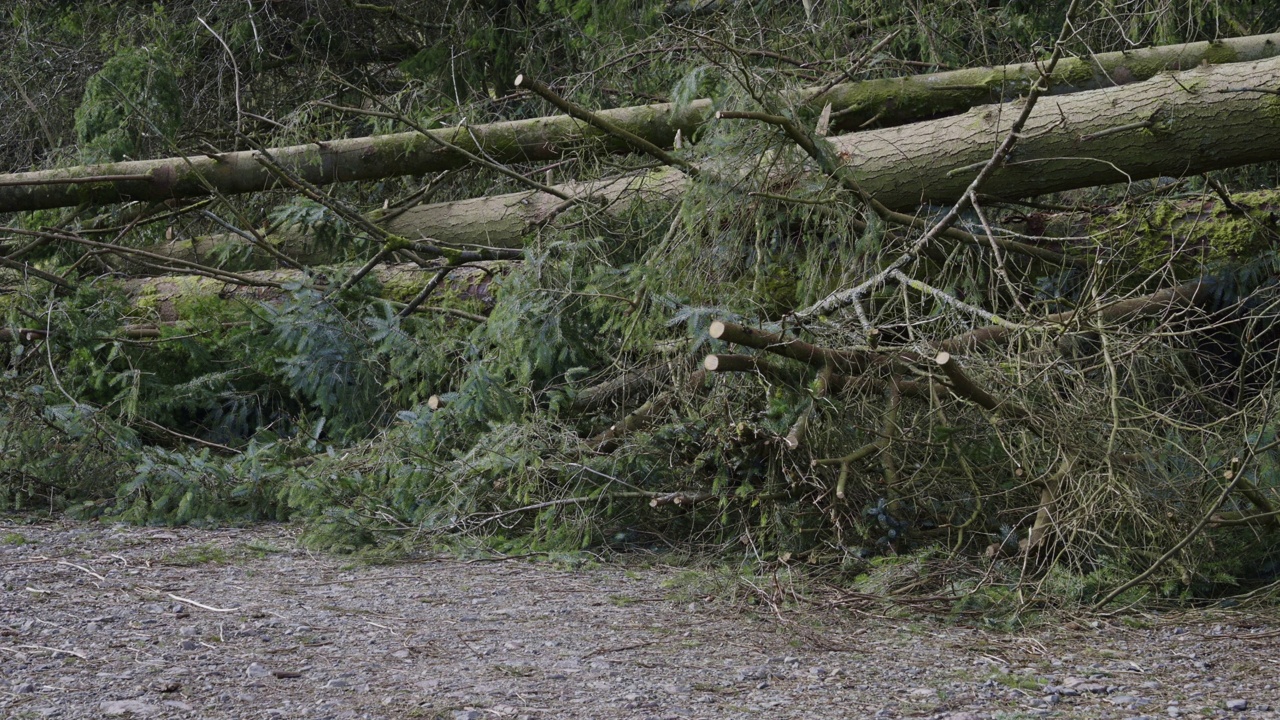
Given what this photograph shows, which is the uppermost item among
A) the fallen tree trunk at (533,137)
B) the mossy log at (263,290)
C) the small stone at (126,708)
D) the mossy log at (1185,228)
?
the fallen tree trunk at (533,137)

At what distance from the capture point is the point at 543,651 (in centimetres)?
312

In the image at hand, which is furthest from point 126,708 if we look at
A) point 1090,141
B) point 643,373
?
point 1090,141

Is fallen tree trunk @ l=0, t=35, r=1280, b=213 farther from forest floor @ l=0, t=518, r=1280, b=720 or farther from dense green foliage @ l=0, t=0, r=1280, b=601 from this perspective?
forest floor @ l=0, t=518, r=1280, b=720

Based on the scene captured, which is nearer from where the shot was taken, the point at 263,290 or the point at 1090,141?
the point at 1090,141

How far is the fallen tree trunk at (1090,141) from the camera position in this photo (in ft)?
16.1

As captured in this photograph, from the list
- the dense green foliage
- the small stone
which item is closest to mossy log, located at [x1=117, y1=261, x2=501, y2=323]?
the dense green foliage

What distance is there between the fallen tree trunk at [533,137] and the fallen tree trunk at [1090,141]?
1.77 feet

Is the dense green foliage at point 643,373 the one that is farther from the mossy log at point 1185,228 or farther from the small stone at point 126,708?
the small stone at point 126,708

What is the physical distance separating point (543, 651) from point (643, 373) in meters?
1.85

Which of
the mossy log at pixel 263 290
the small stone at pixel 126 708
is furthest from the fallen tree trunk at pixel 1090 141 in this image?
the small stone at pixel 126 708

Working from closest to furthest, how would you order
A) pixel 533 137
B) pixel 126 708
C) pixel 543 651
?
pixel 126 708, pixel 543 651, pixel 533 137

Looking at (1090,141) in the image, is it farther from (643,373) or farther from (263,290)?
(263,290)

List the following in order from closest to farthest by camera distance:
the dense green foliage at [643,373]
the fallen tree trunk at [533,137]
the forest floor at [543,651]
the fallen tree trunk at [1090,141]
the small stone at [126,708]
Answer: the small stone at [126,708], the forest floor at [543,651], the dense green foliage at [643,373], the fallen tree trunk at [1090,141], the fallen tree trunk at [533,137]

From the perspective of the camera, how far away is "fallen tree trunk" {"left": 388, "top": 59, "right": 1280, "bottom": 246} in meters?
4.91
